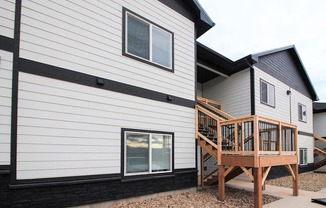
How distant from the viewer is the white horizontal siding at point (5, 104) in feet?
13.0

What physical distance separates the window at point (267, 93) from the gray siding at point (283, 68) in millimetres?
694

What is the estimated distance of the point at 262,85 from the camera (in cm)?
1159

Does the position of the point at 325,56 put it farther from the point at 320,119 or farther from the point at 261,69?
the point at 261,69

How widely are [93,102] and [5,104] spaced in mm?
1750

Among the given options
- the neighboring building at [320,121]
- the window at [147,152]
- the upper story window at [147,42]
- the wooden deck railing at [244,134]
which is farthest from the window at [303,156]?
the upper story window at [147,42]

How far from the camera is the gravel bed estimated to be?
5945 mm

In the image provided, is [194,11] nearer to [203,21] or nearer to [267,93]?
[203,21]

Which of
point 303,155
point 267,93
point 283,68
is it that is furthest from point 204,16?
point 303,155

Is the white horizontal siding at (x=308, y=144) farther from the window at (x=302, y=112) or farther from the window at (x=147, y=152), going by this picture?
the window at (x=147, y=152)

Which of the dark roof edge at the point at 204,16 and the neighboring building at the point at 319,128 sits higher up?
the dark roof edge at the point at 204,16

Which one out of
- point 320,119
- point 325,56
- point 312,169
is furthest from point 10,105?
point 325,56

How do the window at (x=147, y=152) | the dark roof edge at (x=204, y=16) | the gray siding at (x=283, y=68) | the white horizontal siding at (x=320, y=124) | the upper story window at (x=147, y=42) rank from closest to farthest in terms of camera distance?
the window at (x=147, y=152) < the upper story window at (x=147, y=42) < the dark roof edge at (x=204, y=16) < the gray siding at (x=283, y=68) < the white horizontal siding at (x=320, y=124)

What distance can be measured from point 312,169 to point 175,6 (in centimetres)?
1505

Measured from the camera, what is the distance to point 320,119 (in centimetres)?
1914
